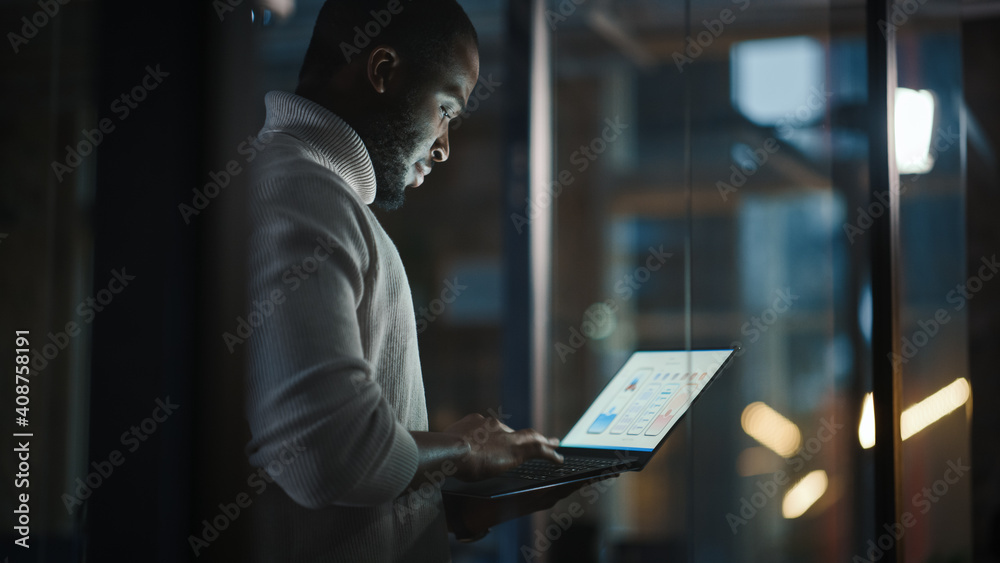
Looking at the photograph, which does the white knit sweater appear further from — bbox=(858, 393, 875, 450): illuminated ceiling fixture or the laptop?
bbox=(858, 393, 875, 450): illuminated ceiling fixture

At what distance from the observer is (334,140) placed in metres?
1.96

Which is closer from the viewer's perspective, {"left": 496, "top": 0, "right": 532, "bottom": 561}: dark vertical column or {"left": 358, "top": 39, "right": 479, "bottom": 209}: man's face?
{"left": 358, "top": 39, "right": 479, "bottom": 209}: man's face

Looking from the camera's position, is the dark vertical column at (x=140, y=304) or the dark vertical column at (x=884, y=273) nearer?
the dark vertical column at (x=140, y=304)

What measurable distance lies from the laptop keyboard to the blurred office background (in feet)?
0.97

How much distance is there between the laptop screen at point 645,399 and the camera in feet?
6.29

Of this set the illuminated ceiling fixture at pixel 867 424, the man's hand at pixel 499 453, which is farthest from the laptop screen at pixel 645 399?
the illuminated ceiling fixture at pixel 867 424

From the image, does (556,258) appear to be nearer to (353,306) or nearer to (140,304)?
(353,306)

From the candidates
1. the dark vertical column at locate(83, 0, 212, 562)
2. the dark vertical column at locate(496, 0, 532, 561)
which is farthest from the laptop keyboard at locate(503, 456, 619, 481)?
the dark vertical column at locate(83, 0, 212, 562)

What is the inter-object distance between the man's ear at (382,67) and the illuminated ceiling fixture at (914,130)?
1600 mm

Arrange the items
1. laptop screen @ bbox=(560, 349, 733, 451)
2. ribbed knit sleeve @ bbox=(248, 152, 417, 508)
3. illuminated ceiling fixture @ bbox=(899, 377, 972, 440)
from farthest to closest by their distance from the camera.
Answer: illuminated ceiling fixture @ bbox=(899, 377, 972, 440), laptop screen @ bbox=(560, 349, 733, 451), ribbed knit sleeve @ bbox=(248, 152, 417, 508)

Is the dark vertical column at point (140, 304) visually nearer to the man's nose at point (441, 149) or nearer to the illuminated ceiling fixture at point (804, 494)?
the man's nose at point (441, 149)

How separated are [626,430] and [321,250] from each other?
0.87 meters

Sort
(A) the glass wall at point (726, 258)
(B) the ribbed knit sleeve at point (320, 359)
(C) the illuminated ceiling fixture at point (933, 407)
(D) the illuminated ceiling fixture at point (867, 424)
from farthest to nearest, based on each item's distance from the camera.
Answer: (C) the illuminated ceiling fixture at point (933, 407) < (D) the illuminated ceiling fixture at point (867, 424) < (A) the glass wall at point (726, 258) < (B) the ribbed knit sleeve at point (320, 359)

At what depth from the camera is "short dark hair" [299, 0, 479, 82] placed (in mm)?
2006
